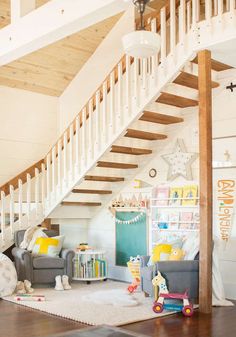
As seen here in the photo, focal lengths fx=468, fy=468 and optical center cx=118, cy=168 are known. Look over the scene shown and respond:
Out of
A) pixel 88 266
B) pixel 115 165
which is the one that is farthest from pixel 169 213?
pixel 88 266

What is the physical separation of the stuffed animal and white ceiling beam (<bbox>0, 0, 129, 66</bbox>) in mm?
2917

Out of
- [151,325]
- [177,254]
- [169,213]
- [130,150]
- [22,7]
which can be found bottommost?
[151,325]

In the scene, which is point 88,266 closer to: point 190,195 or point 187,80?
point 190,195

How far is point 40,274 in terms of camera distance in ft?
21.5

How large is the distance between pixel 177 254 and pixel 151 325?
126 centimetres

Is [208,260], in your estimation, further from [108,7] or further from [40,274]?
[108,7]

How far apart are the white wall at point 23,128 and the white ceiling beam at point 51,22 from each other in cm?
267

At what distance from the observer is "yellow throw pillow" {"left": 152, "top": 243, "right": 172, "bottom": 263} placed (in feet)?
19.5

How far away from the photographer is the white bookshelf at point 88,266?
7.10 metres

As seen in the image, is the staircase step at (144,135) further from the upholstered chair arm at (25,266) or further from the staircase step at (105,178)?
the upholstered chair arm at (25,266)

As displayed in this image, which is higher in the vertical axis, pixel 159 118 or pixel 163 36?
pixel 163 36

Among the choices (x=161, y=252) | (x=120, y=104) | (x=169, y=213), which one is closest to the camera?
(x=161, y=252)

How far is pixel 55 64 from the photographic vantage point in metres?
8.23

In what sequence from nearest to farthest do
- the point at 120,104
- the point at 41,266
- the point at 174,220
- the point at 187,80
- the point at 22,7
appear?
the point at 22,7
the point at 187,80
the point at 120,104
the point at 41,266
the point at 174,220
